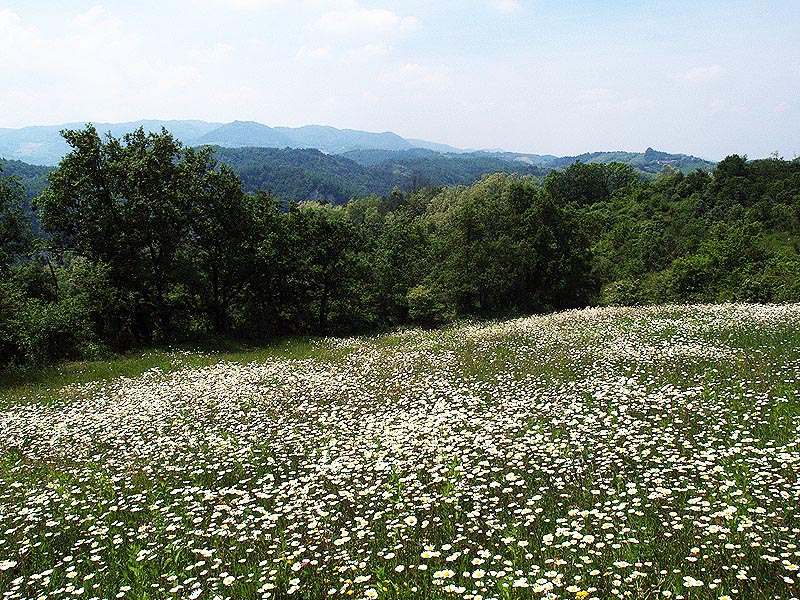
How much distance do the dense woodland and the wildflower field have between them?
13626mm

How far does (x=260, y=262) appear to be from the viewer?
3081 centimetres

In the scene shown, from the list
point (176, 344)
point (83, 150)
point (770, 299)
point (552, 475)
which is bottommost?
point (176, 344)

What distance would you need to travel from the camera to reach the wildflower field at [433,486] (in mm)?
5477

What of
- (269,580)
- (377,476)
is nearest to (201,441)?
(377,476)

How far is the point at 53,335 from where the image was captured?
2397 cm

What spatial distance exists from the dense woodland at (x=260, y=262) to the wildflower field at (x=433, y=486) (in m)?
13.6

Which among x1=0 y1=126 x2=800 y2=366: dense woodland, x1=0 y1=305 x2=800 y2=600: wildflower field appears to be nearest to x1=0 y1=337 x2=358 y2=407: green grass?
x1=0 y1=126 x2=800 y2=366: dense woodland

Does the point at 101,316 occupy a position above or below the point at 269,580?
below

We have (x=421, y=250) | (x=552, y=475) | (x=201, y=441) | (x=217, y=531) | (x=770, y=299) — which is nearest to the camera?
(x=217, y=531)

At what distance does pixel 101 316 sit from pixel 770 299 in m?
34.9

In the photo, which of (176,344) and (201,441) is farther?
(176,344)

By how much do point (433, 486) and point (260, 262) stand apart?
24898mm

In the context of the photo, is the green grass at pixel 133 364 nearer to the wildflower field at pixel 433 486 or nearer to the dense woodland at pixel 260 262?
the dense woodland at pixel 260 262

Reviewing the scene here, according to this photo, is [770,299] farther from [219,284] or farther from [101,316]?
[101,316]
